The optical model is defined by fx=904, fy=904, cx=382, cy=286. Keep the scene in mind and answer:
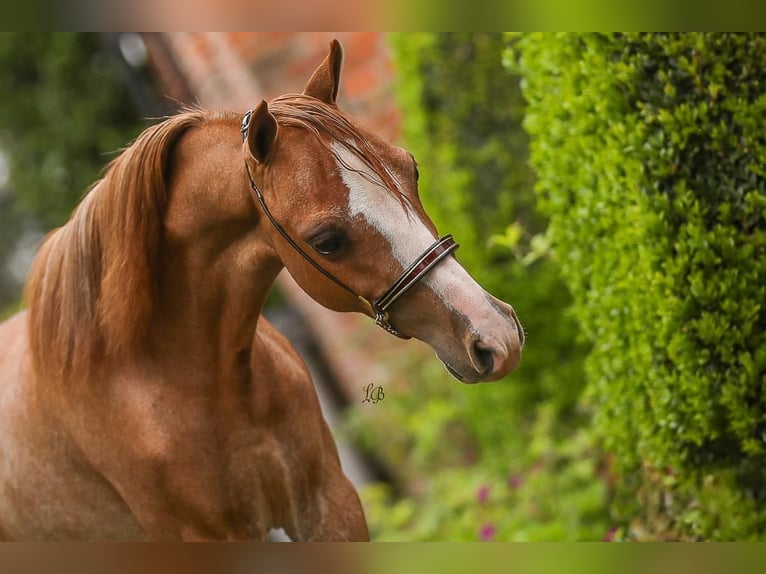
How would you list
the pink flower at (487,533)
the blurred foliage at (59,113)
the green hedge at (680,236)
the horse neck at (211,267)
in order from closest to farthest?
the horse neck at (211,267) < the green hedge at (680,236) < the pink flower at (487,533) < the blurred foliage at (59,113)

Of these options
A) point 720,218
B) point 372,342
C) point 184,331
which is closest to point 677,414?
point 720,218

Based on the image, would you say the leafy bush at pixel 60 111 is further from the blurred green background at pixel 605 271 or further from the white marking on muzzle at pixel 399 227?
the white marking on muzzle at pixel 399 227

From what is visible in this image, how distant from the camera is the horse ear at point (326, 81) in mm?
2152

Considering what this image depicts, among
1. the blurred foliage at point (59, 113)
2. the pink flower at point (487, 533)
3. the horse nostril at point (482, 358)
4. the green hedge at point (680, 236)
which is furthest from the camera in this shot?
the blurred foliage at point (59, 113)

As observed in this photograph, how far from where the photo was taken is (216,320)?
2.23 metres

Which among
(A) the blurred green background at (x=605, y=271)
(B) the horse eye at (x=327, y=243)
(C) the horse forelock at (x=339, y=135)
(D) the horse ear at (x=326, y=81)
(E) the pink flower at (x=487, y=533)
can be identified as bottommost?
(E) the pink flower at (x=487, y=533)

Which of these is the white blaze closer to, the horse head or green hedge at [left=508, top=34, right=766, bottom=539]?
the horse head

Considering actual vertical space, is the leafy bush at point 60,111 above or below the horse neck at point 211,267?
above

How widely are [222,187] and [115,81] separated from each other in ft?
16.6

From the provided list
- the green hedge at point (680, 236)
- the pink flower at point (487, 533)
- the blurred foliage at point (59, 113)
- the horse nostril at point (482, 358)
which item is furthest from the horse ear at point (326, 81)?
the blurred foliage at point (59, 113)

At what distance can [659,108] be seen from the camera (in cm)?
271

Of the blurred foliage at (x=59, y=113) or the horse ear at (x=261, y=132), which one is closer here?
the horse ear at (x=261, y=132)

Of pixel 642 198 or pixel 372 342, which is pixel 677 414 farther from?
pixel 372 342

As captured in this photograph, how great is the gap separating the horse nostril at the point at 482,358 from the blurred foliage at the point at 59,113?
528cm
